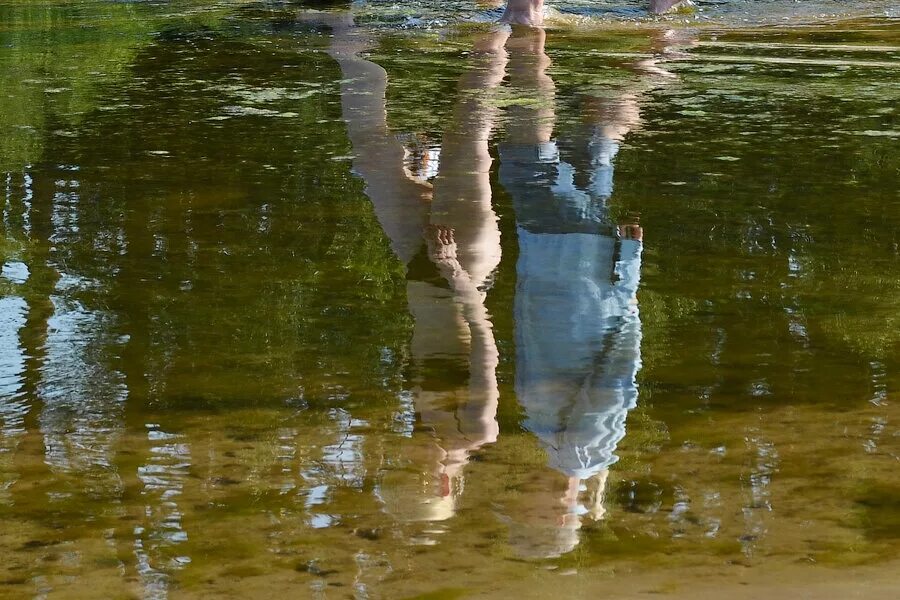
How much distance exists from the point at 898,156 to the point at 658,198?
46.3 inches

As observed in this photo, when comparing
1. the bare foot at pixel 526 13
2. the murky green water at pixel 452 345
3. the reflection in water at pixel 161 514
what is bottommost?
the reflection in water at pixel 161 514

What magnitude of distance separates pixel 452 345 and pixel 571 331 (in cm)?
30

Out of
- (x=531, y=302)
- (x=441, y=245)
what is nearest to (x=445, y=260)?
(x=441, y=245)

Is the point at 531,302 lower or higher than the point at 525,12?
lower

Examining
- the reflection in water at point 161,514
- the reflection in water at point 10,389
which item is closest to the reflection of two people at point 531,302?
the reflection in water at point 161,514

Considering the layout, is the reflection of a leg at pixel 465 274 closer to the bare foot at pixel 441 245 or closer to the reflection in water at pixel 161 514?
the bare foot at pixel 441 245

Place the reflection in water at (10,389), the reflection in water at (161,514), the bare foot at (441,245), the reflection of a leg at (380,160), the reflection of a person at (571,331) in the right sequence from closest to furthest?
the reflection in water at (161,514) < the reflection of a person at (571,331) < the reflection in water at (10,389) < the bare foot at (441,245) < the reflection of a leg at (380,160)

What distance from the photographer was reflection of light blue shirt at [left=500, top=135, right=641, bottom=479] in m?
2.61

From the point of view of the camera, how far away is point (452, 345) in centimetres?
313

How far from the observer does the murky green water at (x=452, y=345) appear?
2.15 m

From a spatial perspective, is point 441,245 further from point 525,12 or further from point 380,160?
point 525,12

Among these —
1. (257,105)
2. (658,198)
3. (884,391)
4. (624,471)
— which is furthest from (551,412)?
(257,105)

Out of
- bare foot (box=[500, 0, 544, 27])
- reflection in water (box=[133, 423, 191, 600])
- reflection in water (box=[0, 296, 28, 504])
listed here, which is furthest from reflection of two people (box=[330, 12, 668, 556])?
bare foot (box=[500, 0, 544, 27])

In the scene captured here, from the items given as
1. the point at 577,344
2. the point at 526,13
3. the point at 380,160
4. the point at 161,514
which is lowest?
the point at 161,514
